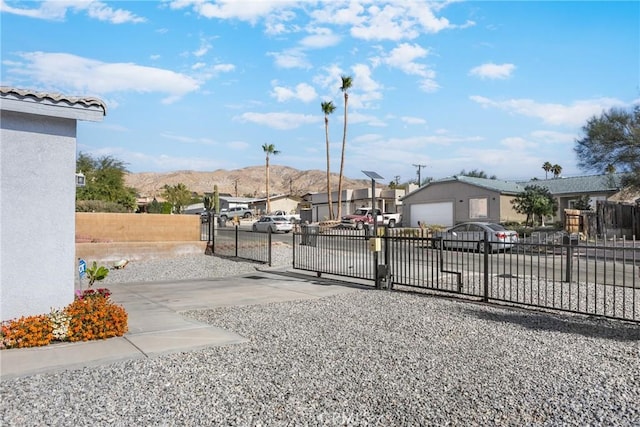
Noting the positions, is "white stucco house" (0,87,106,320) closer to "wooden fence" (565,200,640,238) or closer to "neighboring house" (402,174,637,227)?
"wooden fence" (565,200,640,238)

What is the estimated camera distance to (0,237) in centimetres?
652

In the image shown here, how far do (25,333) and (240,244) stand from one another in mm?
13294

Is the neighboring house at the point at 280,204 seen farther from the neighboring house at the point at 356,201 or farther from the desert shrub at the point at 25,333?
the desert shrub at the point at 25,333

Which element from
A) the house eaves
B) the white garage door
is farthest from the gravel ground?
the white garage door

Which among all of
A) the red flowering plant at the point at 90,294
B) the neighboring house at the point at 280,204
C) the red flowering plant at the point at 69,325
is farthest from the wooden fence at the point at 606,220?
the neighboring house at the point at 280,204

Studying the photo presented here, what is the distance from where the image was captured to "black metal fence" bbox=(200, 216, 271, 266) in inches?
731

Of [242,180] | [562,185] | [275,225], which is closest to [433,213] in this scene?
[562,185]

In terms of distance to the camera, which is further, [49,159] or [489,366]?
[49,159]

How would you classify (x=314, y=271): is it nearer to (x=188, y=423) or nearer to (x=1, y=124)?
(x=1, y=124)

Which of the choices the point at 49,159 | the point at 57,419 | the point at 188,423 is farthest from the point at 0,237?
the point at 188,423

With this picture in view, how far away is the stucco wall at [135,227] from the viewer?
62.8 feet

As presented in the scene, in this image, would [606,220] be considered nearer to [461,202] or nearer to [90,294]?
[461,202]

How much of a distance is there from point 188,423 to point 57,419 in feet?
3.52

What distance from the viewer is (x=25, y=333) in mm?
6332
